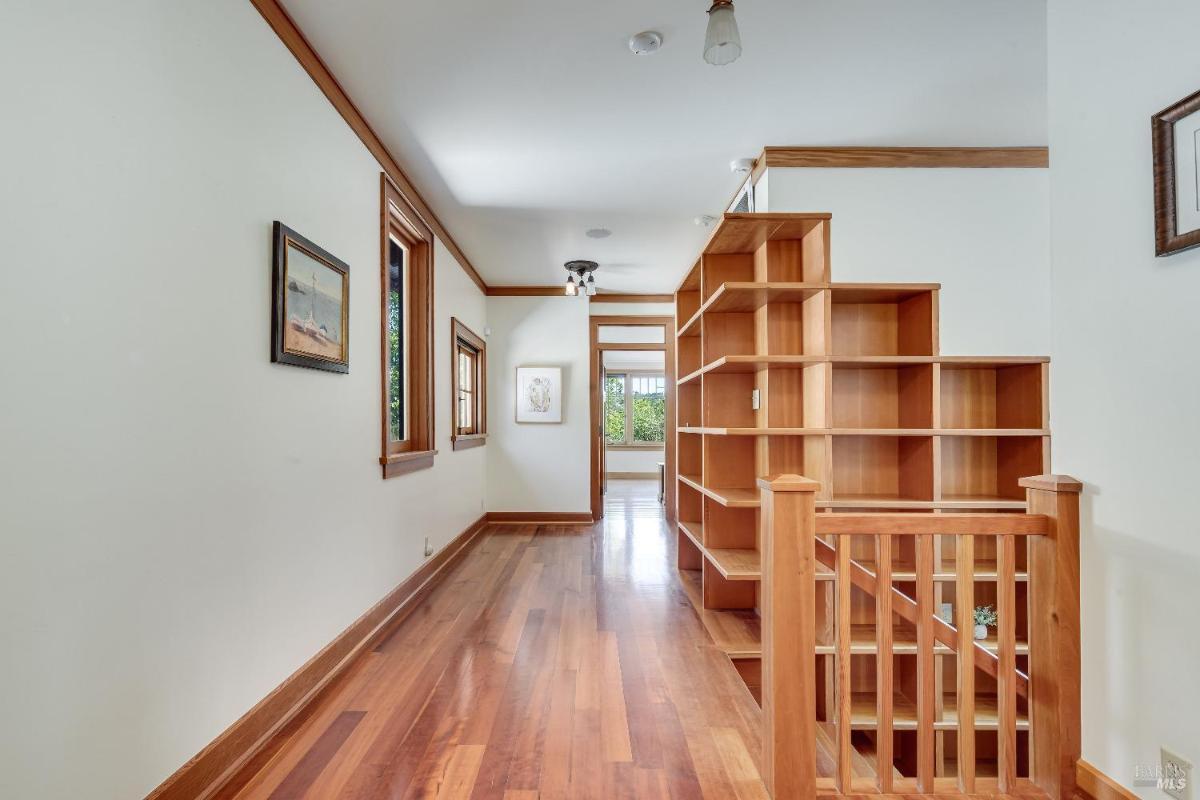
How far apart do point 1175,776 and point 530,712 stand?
1.76 m

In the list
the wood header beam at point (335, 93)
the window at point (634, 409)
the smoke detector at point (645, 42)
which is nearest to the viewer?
the wood header beam at point (335, 93)

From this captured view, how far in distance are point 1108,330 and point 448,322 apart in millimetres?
4056

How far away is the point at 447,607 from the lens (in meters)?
3.42

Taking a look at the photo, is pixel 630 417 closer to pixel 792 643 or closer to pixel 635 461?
pixel 635 461

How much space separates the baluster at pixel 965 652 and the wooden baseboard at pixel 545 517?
15.4 feet

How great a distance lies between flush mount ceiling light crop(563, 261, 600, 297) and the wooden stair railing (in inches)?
157

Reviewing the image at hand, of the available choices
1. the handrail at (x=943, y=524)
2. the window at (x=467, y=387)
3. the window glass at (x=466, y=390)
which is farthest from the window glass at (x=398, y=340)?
the handrail at (x=943, y=524)

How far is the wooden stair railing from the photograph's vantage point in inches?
60.9

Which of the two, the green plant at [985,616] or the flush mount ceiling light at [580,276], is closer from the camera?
the green plant at [985,616]

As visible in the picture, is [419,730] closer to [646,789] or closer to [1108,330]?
[646,789]

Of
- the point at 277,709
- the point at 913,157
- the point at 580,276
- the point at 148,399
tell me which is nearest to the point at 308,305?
the point at 148,399

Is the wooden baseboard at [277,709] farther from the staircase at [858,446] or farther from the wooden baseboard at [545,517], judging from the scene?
the wooden baseboard at [545,517]

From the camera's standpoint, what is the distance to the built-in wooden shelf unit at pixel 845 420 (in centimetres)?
271

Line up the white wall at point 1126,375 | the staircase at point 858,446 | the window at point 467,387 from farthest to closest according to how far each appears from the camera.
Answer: the window at point 467,387
the staircase at point 858,446
the white wall at point 1126,375
